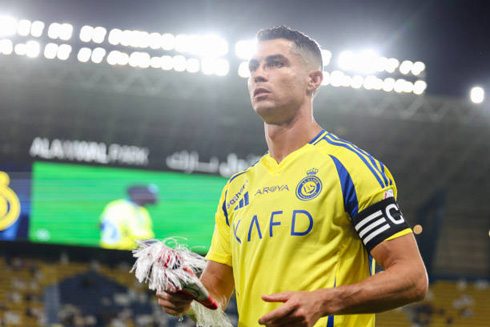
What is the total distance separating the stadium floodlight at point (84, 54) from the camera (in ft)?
A: 51.5

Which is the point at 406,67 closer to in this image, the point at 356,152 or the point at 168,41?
the point at 168,41

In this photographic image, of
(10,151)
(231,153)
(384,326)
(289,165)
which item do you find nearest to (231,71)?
(231,153)

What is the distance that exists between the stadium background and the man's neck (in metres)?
13.2

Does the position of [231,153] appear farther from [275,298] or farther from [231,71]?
[275,298]

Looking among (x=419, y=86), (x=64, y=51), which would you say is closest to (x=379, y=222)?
(x=64, y=51)

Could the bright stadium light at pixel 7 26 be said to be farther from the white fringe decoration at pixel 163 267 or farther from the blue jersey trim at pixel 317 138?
the white fringe decoration at pixel 163 267

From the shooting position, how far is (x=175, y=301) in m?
2.06

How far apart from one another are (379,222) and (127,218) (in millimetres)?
14872

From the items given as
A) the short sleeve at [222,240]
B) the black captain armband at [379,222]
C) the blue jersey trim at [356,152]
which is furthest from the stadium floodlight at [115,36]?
the black captain armband at [379,222]

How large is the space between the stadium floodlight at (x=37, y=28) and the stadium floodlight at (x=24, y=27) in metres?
0.09

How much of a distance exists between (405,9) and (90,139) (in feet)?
28.9

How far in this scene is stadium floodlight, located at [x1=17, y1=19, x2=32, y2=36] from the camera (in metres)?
15.6

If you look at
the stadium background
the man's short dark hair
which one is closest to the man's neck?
the man's short dark hair

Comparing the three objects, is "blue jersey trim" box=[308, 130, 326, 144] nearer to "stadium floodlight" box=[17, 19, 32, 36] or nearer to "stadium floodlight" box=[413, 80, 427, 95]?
"stadium floodlight" box=[17, 19, 32, 36]
